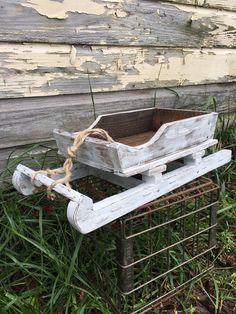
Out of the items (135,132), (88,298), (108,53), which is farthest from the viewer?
(108,53)

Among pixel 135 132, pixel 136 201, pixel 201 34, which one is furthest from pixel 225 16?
pixel 136 201

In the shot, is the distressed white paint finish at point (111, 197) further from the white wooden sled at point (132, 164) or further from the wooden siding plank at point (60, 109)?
the wooden siding plank at point (60, 109)

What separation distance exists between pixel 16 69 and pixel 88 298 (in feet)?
3.01

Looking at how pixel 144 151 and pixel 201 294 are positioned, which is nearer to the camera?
pixel 144 151

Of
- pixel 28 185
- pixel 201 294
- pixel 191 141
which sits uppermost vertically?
pixel 191 141

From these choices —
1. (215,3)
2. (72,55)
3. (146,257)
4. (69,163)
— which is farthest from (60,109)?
(215,3)

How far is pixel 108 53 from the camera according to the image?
1697 mm

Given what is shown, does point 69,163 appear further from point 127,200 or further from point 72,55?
point 72,55

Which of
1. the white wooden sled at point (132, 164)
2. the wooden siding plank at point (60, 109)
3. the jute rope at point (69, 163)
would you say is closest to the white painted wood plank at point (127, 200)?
the white wooden sled at point (132, 164)

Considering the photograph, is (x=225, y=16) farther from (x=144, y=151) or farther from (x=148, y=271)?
(x=148, y=271)

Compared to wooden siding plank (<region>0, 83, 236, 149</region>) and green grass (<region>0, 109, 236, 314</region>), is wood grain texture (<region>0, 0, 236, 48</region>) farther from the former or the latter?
green grass (<region>0, 109, 236, 314</region>)

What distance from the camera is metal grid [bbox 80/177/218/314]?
1192 mm

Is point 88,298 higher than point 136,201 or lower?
lower

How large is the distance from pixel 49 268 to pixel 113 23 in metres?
1.11
